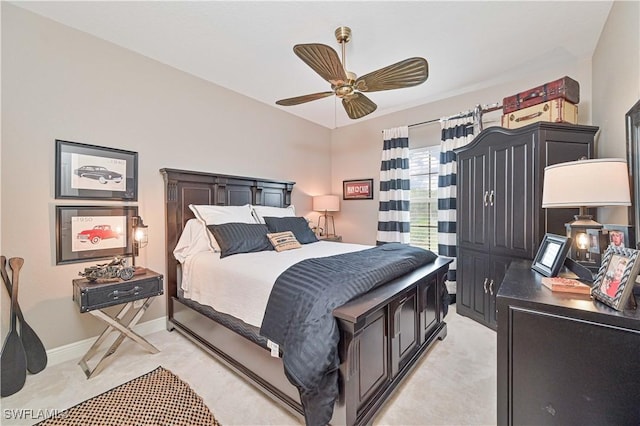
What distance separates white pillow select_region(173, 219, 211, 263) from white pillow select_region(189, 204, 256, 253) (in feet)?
0.16

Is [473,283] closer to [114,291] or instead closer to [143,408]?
[143,408]

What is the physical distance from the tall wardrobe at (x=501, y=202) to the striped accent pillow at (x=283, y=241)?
75.6 inches

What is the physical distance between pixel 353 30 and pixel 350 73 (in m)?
0.53

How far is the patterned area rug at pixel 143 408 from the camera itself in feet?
5.23

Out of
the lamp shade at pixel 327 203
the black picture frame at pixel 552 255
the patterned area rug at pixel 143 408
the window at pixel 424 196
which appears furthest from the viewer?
the lamp shade at pixel 327 203

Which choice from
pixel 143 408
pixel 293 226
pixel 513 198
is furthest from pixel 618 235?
pixel 143 408

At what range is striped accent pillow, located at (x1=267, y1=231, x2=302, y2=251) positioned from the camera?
9.12 ft

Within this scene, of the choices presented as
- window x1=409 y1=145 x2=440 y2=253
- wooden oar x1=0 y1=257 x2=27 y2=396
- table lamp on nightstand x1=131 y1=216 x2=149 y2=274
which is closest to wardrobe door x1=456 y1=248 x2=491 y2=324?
window x1=409 y1=145 x2=440 y2=253

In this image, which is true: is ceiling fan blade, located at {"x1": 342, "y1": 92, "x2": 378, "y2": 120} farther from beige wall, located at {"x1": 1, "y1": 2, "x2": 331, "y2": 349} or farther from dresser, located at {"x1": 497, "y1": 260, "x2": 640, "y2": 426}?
dresser, located at {"x1": 497, "y1": 260, "x2": 640, "y2": 426}

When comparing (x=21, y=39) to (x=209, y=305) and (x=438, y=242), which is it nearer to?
(x=209, y=305)

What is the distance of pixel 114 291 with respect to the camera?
2.09m

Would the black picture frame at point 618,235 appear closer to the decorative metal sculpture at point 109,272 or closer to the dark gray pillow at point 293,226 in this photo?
the dark gray pillow at point 293,226

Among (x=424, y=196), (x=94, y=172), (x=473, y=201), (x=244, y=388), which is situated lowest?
(x=244, y=388)

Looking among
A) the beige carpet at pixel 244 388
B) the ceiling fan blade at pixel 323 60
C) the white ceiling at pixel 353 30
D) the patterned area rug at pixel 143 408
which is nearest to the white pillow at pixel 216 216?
the beige carpet at pixel 244 388
